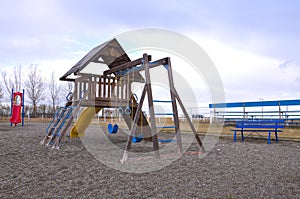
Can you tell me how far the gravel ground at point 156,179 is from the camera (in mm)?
3434

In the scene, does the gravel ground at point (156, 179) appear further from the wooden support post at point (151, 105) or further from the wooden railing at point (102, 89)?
the wooden railing at point (102, 89)

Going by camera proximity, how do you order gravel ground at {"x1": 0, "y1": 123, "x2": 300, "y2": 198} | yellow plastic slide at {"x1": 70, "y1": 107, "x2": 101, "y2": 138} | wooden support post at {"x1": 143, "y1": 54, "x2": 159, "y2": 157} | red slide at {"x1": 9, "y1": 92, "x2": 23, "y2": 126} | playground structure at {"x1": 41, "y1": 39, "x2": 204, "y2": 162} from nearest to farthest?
gravel ground at {"x1": 0, "y1": 123, "x2": 300, "y2": 198} → wooden support post at {"x1": 143, "y1": 54, "x2": 159, "y2": 157} → playground structure at {"x1": 41, "y1": 39, "x2": 204, "y2": 162} → yellow plastic slide at {"x1": 70, "y1": 107, "x2": 101, "y2": 138} → red slide at {"x1": 9, "y1": 92, "x2": 23, "y2": 126}

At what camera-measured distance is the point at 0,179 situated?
163 inches

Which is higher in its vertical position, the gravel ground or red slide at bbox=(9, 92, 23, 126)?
red slide at bbox=(9, 92, 23, 126)

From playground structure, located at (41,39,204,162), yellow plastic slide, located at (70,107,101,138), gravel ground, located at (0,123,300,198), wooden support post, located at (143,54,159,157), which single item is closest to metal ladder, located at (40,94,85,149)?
playground structure, located at (41,39,204,162)

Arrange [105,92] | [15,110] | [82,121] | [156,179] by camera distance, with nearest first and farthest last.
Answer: [156,179] → [105,92] → [82,121] → [15,110]

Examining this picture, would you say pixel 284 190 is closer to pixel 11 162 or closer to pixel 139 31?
pixel 11 162

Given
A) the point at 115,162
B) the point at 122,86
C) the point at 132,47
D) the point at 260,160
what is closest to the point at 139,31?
the point at 132,47

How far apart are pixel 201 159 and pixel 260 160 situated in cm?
130

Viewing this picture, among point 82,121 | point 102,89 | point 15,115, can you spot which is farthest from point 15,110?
point 102,89

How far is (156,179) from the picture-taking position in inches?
164

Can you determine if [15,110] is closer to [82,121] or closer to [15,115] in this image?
[15,115]

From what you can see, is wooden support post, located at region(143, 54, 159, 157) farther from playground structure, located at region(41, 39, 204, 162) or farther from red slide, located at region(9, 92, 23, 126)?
red slide, located at region(9, 92, 23, 126)

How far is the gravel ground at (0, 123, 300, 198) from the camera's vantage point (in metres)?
3.43
